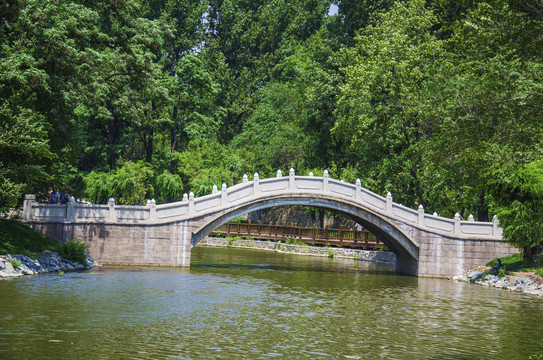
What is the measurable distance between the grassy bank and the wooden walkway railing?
11.5 m

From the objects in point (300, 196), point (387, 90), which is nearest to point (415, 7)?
point (387, 90)

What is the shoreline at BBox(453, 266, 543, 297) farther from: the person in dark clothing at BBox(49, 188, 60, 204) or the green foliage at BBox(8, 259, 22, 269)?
the green foliage at BBox(8, 259, 22, 269)

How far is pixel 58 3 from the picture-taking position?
894 inches

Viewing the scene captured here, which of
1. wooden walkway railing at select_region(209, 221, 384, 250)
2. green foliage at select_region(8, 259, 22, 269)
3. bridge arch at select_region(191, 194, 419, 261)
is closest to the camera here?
green foliage at select_region(8, 259, 22, 269)

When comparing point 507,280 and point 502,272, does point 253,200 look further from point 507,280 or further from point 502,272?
point 507,280

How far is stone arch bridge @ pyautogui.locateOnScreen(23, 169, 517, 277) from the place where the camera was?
2542cm

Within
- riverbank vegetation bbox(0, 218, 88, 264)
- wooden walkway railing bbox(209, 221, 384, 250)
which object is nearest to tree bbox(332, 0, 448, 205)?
wooden walkway railing bbox(209, 221, 384, 250)

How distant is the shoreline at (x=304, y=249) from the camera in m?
38.9

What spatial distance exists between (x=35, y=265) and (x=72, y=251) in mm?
2530

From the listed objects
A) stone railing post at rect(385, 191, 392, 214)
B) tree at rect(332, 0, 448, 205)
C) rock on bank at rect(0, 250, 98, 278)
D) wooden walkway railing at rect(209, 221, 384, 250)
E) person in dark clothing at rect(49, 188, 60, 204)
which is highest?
tree at rect(332, 0, 448, 205)

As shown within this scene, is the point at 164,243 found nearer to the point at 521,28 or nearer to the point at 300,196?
the point at 300,196

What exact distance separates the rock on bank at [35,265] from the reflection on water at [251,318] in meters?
0.76

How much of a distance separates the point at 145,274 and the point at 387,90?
51.2 ft

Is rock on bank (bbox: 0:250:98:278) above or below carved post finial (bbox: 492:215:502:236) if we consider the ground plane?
below
